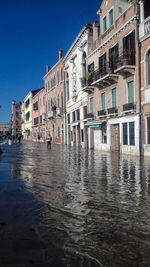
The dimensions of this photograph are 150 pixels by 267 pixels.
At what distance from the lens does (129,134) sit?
698 inches

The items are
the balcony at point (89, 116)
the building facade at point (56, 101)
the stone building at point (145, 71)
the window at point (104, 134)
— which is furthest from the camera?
the building facade at point (56, 101)

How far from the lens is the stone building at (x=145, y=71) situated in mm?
15281

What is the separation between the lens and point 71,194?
5770 millimetres

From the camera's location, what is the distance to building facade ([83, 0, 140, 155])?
16656 millimetres

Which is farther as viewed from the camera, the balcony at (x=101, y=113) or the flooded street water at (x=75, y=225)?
the balcony at (x=101, y=113)

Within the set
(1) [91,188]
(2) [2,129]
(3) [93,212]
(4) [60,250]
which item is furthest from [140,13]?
(2) [2,129]

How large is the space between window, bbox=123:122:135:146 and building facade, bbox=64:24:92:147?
8951mm

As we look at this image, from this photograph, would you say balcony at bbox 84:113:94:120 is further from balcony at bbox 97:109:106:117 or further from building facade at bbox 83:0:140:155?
balcony at bbox 97:109:106:117

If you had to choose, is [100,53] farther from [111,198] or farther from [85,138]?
[111,198]

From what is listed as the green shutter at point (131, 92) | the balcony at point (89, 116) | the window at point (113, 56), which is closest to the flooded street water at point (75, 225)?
the green shutter at point (131, 92)

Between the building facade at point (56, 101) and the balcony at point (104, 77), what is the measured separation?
543 inches

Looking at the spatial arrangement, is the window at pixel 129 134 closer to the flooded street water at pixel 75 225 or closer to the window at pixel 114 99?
the window at pixel 114 99

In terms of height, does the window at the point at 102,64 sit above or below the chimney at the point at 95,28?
below

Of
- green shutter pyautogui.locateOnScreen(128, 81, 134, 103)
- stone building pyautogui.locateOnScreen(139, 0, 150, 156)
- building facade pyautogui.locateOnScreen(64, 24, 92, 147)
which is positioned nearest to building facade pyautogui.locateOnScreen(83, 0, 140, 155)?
green shutter pyautogui.locateOnScreen(128, 81, 134, 103)
